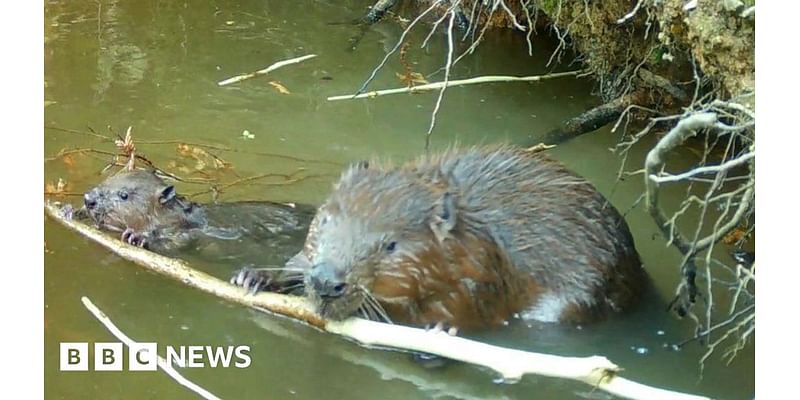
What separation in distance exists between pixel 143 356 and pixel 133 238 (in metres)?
0.86

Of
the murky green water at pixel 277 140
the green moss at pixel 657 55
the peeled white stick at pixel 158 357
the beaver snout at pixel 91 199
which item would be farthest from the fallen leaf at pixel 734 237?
the beaver snout at pixel 91 199

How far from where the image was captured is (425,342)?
2.75 meters

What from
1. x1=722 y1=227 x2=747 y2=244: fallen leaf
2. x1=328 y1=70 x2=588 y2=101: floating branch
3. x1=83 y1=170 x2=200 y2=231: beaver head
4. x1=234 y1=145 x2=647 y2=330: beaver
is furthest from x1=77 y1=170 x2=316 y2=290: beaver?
x1=722 y1=227 x2=747 y2=244: fallen leaf

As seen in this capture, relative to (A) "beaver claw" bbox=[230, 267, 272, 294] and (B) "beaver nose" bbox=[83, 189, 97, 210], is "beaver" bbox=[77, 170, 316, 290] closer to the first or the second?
(B) "beaver nose" bbox=[83, 189, 97, 210]

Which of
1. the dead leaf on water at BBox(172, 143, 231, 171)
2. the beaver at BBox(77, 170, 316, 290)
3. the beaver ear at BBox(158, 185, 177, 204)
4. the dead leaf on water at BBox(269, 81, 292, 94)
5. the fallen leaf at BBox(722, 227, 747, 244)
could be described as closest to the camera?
the fallen leaf at BBox(722, 227, 747, 244)

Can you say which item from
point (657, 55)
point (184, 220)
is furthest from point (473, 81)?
point (184, 220)

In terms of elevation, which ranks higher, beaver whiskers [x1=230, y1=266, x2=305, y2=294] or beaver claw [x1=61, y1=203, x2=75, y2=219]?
beaver whiskers [x1=230, y1=266, x2=305, y2=294]

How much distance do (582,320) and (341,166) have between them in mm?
1124

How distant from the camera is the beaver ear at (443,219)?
9.95 ft

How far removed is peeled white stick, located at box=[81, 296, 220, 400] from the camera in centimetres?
275

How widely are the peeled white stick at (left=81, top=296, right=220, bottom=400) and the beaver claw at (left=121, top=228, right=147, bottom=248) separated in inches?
19.6

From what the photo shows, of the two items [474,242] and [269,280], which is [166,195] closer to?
[269,280]

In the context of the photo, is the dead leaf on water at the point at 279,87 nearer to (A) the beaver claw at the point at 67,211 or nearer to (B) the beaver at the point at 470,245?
(A) the beaver claw at the point at 67,211

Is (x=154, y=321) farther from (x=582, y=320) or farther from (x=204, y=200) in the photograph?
(x=582, y=320)
